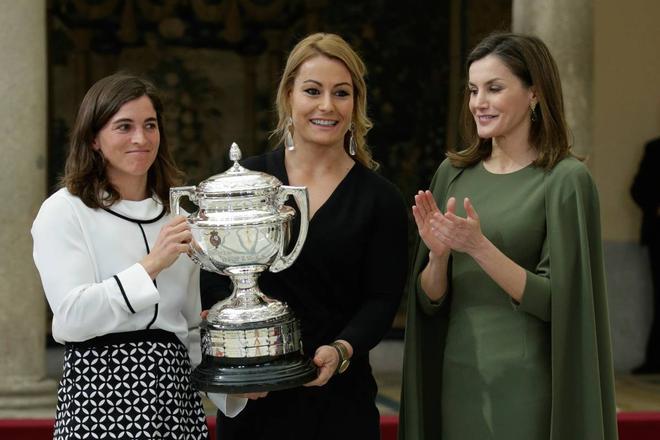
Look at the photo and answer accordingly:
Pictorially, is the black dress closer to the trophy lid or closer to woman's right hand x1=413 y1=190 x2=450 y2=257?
woman's right hand x1=413 y1=190 x2=450 y2=257

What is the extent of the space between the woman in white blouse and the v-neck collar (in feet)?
1.36

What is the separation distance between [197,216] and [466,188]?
32.2 inches

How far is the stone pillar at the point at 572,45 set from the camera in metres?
6.46

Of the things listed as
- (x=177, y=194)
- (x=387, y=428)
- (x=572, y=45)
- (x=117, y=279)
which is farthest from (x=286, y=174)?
(x=572, y=45)

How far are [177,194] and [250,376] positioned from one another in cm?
51

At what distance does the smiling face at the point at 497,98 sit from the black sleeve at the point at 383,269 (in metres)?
0.37

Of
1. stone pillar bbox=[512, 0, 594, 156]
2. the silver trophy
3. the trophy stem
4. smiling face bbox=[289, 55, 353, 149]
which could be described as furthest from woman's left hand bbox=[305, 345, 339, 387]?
stone pillar bbox=[512, 0, 594, 156]

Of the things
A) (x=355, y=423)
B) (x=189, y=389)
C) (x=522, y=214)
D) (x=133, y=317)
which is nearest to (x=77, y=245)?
(x=133, y=317)

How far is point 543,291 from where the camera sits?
313 centimetres

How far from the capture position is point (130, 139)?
3.07 meters

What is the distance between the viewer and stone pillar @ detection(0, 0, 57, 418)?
20.7ft

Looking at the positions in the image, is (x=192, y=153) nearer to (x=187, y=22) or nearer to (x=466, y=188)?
(x=187, y=22)

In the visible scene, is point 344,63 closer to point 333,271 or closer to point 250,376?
point 333,271

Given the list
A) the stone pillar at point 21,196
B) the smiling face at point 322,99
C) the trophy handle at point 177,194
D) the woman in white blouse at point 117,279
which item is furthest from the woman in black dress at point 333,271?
the stone pillar at point 21,196
